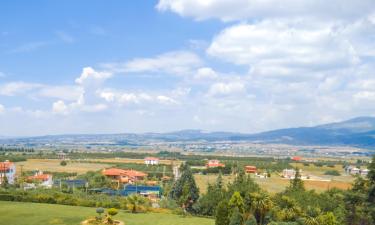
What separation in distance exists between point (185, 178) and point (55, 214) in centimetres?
2112

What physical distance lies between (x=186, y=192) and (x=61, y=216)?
62.1 ft

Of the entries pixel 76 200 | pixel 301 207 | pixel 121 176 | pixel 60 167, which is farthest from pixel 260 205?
pixel 60 167

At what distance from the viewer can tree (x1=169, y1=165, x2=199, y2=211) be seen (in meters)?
59.1

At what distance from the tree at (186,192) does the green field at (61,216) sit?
9556 mm

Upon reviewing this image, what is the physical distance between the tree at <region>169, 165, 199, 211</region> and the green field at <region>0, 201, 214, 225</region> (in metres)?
9.56

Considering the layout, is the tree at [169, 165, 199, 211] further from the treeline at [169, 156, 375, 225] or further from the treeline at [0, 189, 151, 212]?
the treeline at [169, 156, 375, 225]

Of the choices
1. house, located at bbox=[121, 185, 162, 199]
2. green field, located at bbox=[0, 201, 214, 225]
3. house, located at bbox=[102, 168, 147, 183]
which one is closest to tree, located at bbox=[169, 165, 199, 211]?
house, located at bbox=[121, 185, 162, 199]

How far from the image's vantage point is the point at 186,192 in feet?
195

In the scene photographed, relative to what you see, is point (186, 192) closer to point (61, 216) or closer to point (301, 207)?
point (61, 216)

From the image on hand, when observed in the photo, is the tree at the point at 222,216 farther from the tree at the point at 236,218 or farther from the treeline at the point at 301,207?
the tree at the point at 236,218

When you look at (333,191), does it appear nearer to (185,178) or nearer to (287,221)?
(287,221)

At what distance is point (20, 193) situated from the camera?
5559cm

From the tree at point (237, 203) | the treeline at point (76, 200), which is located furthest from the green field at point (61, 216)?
the tree at point (237, 203)

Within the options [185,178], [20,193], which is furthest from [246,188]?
[20,193]
